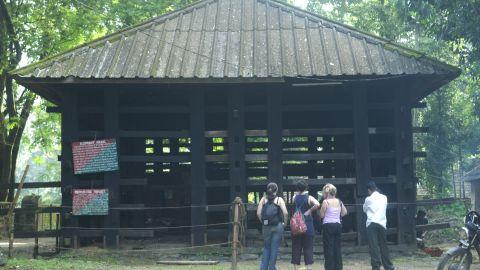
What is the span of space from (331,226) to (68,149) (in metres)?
5.92

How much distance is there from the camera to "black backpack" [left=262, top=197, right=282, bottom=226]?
360 inches

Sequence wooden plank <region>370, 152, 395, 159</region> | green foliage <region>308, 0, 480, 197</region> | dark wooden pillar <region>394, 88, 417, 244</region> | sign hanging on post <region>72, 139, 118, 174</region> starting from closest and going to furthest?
sign hanging on post <region>72, 139, 118, 174</region> < dark wooden pillar <region>394, 88, 417, 244</region> < wooden plank <region>370, 152, 395, 159</region> < green foliage <region>308, 0, 480, 197</region>

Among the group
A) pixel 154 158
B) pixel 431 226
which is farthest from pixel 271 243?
pixel 431 226

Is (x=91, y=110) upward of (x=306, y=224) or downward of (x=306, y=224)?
upward

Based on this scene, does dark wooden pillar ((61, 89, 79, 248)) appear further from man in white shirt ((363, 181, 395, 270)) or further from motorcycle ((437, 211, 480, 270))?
motorcycle ((437, 211, 480, 270))

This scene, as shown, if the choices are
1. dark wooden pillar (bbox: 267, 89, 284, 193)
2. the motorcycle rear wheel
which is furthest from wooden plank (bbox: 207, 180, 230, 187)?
the motorcycle rear wheel

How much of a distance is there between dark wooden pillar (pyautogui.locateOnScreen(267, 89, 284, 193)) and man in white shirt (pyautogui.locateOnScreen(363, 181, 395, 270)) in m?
2.56

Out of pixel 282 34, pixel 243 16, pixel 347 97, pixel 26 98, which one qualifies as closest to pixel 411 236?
pixel 347 97

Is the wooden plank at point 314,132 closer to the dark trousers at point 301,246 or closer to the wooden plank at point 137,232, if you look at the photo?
the dark trousers at point 301,246

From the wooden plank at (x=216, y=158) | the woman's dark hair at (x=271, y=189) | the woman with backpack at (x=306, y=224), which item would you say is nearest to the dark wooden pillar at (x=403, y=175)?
the woman with backpack at (x=306, y=224)

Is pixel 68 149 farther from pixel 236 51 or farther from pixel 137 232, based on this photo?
pixel 236 51

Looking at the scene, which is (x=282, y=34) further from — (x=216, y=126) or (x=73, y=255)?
(x=73, y=255)

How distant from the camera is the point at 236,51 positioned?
1231 cm

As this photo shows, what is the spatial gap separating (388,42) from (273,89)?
117 inches
